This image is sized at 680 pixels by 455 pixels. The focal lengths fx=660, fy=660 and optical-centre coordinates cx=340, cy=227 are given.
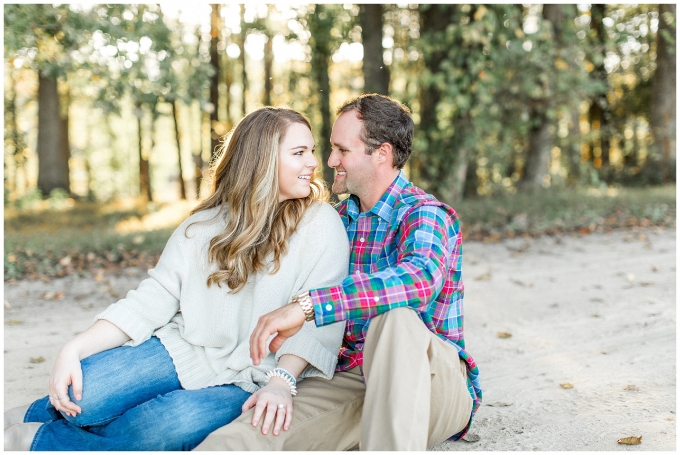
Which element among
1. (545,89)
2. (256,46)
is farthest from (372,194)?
(256,46)

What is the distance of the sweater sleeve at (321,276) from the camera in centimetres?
283

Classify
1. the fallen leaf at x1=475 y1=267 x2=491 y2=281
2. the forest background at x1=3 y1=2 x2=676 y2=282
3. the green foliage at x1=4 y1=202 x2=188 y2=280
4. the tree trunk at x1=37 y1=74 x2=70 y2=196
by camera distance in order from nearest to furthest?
the fallen leaf at x1=475 y1=267 x2=491 y2=281, the green foliage at x1=4 y1=202 x2=188 y2=280, the forest background at x1=3 y1=2 x2=676 y2=282, the tree trunk at x1=37 y1=74 x2=70 y2=196

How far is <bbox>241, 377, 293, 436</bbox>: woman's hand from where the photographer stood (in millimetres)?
2537

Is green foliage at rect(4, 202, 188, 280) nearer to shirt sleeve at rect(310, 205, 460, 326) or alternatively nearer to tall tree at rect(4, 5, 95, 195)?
tall tree at rect(4, 5, 95, 195)

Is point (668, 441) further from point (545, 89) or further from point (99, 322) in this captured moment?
point (545, 89)

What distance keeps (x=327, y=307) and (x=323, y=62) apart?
10.7 m

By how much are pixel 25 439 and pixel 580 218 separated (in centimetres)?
863

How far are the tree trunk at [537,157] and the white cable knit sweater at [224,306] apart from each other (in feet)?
33.5

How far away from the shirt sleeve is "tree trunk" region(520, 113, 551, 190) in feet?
33.9

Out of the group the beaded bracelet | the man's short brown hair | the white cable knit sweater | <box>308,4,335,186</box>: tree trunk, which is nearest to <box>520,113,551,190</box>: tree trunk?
<box>308,4,335,186</box>: tree trunk

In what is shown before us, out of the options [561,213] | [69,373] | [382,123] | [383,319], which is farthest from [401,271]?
[561,213]

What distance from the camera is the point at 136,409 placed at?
2.76 metres

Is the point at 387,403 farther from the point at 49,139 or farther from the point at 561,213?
the point at 49,139

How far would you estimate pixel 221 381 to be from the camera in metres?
2.91
